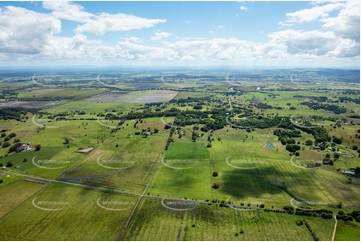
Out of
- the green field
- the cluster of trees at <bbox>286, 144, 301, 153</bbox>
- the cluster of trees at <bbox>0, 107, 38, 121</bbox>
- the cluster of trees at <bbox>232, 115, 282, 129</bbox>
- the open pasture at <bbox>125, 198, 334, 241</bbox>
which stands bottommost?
the open pasture at <bbox>125, 198, 334, 241</bbox>

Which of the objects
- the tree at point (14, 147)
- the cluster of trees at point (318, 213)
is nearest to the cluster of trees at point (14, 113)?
the tree at point (14, 147)

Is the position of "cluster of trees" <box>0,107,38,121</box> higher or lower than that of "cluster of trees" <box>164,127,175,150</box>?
higher

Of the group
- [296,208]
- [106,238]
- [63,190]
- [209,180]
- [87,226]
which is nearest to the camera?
[106,238]

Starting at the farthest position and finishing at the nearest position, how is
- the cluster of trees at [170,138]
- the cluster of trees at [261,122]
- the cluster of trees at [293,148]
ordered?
the cluster of trees at [261,122] < the cluster of trees at [170,138] < the cluster of trees at [293,148]

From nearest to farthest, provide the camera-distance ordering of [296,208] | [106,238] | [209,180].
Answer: [106,238] < [296,208] < [209,180]

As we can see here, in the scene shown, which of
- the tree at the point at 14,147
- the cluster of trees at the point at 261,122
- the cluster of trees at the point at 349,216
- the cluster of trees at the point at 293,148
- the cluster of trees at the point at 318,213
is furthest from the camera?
the cluster of trees at the point at 261,122

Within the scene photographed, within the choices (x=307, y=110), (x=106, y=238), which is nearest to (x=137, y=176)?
(x=106, y=238)

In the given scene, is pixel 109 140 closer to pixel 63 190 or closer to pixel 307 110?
pixel 63 190

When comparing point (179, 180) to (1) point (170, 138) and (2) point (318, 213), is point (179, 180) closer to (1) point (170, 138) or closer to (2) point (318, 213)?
(2) point (318, 213)

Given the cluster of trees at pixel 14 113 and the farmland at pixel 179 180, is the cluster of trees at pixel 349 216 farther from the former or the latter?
the cluster of trees at pixel 14 113

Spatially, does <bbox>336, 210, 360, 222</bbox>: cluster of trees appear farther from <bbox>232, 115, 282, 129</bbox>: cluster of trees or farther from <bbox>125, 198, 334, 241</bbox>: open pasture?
<bbox>232, 115, 282, 129</bbox>: cluster of trees

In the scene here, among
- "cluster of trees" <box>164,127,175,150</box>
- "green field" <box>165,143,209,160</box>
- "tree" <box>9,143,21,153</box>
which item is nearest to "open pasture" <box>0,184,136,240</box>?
"green field" <box>165,143,209,160</box>
